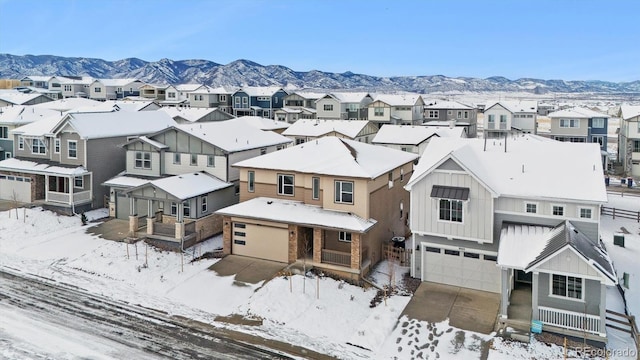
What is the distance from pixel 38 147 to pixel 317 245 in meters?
26.2

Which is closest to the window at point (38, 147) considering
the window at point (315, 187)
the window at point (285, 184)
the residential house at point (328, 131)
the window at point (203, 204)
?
the window at point (203, 204)

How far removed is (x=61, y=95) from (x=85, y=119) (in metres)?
90.4

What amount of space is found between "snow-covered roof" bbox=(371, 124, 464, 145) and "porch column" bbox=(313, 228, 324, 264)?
32.1 metres

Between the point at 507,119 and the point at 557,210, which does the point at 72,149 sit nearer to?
the point at 557,210

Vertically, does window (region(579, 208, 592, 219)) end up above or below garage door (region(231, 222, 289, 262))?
above

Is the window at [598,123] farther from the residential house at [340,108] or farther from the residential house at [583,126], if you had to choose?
the residential house at [340,108]

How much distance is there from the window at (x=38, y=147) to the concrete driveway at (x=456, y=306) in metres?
31.0

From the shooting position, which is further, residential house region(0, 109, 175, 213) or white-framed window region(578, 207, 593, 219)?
residential house region(0, 109, 175, 213)

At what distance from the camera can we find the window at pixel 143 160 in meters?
36.3

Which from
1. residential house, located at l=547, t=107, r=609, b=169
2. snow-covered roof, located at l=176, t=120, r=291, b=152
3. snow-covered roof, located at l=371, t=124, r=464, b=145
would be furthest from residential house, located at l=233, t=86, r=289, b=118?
snow-covered roof, located at l=176, t=120, r=291, b=152

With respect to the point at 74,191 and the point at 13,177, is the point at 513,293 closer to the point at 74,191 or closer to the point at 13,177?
the point at 74,191

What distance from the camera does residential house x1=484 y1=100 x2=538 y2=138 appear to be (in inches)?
2709

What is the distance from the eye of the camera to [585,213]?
72.7 ft

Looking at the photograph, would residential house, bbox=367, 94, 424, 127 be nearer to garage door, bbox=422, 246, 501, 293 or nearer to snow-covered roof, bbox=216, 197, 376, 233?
snow-covered roof, bbox=216, 197, 376, 233
